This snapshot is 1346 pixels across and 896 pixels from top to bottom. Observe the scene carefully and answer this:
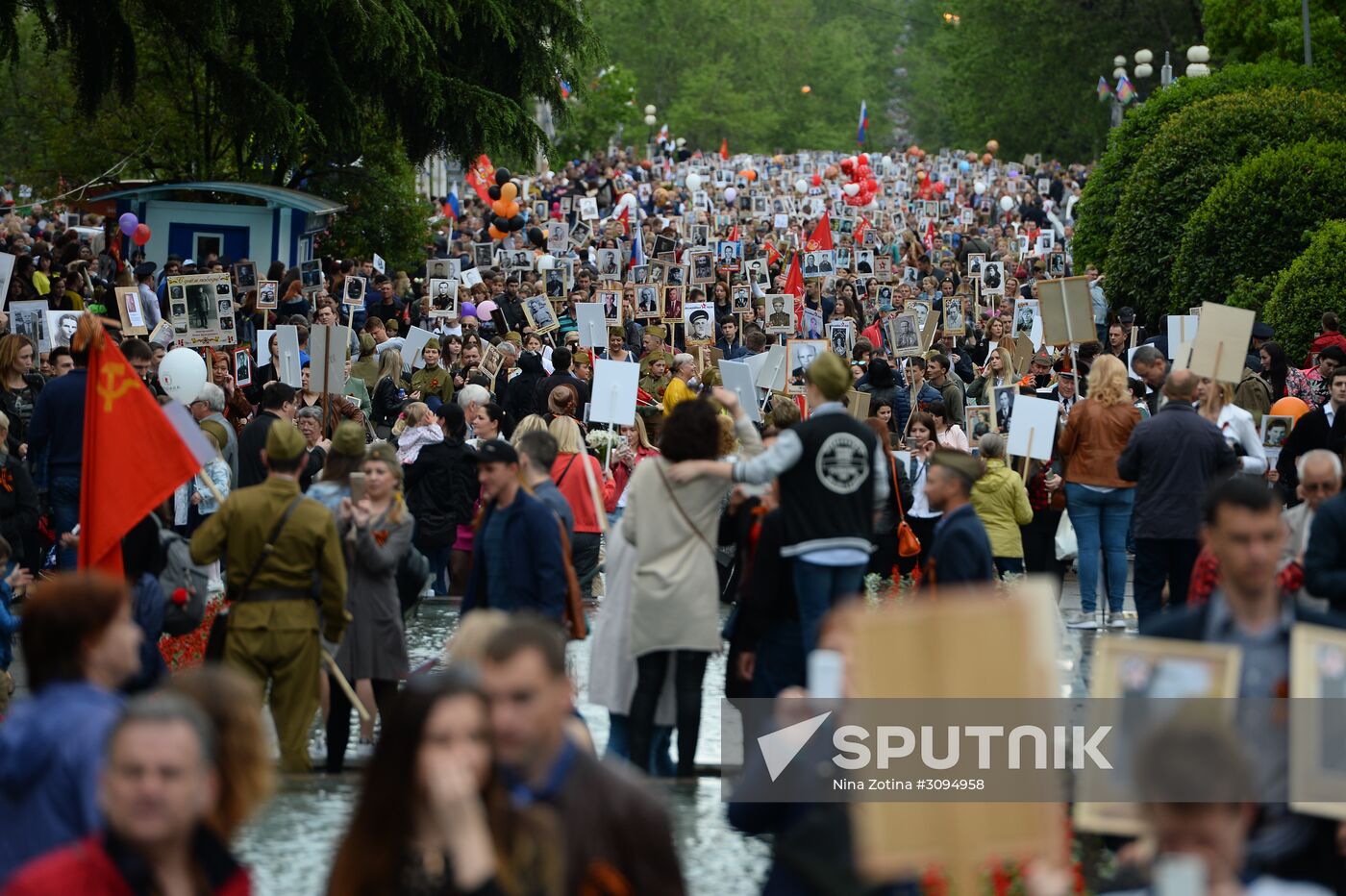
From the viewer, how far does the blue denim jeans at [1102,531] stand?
11.6 metres

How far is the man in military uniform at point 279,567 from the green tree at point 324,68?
12948 mm

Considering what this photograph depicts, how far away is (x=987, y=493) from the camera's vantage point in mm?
11953

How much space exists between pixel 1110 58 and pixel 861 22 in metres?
78.5

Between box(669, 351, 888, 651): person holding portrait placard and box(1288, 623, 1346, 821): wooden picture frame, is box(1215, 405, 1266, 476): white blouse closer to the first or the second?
box(669, 351, 888, 651): person holding portrait placard

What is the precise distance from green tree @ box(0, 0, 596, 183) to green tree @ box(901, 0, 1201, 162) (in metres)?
32.8

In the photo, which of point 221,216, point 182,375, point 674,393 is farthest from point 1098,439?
point 221,216

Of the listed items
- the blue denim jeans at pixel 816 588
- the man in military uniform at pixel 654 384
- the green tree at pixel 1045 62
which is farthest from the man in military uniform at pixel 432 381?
the green tree at pixel 1045 62

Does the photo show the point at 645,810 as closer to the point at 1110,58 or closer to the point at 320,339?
the point at 320,339

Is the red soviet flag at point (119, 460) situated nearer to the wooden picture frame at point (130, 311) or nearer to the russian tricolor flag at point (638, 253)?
the wooden picture frame at point (130, 311)

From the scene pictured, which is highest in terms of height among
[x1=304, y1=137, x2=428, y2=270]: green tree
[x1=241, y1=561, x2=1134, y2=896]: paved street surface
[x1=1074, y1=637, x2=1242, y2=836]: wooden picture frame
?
[x1=304, y1=137, x2=428, y2=270]: green tree

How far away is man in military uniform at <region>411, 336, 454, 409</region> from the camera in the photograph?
15727mm

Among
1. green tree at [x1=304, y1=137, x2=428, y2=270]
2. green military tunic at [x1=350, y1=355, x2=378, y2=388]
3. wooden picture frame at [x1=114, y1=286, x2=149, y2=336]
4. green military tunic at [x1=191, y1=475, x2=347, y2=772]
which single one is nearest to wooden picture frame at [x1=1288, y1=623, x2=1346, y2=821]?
green military tunic at [x1=191, y1=475, x2=347, y2=772]

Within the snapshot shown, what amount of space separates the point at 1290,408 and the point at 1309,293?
6.13 meters

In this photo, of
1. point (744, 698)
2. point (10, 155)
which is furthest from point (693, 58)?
point (744, 698)
